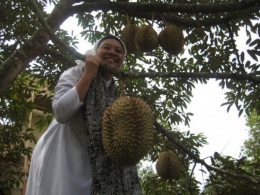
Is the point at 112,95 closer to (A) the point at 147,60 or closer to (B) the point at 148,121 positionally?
(B) the point at 148,121

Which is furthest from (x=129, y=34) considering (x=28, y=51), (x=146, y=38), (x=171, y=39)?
(x=28, y=51)

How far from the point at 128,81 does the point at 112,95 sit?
1458mm

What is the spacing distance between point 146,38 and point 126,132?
1.10 m

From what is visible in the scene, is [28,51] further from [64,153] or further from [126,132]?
[126,132]

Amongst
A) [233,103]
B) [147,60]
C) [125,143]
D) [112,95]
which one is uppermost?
[147,60]

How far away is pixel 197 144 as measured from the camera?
116 inches

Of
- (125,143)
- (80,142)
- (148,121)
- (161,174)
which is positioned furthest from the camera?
(161,174)

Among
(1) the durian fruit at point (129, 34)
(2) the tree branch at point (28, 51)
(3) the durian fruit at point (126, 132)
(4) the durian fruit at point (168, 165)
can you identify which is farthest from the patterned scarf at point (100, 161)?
(1) the durian fruit at point (129, 34)

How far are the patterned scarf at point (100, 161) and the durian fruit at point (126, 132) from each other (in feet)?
0.25

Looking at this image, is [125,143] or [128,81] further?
[128,81]

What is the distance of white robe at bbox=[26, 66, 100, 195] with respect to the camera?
1411 millimetres

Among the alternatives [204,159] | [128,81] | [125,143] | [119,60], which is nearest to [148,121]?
[125,143]

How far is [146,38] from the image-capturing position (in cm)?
226

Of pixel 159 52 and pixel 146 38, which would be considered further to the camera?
pixel 159 52
